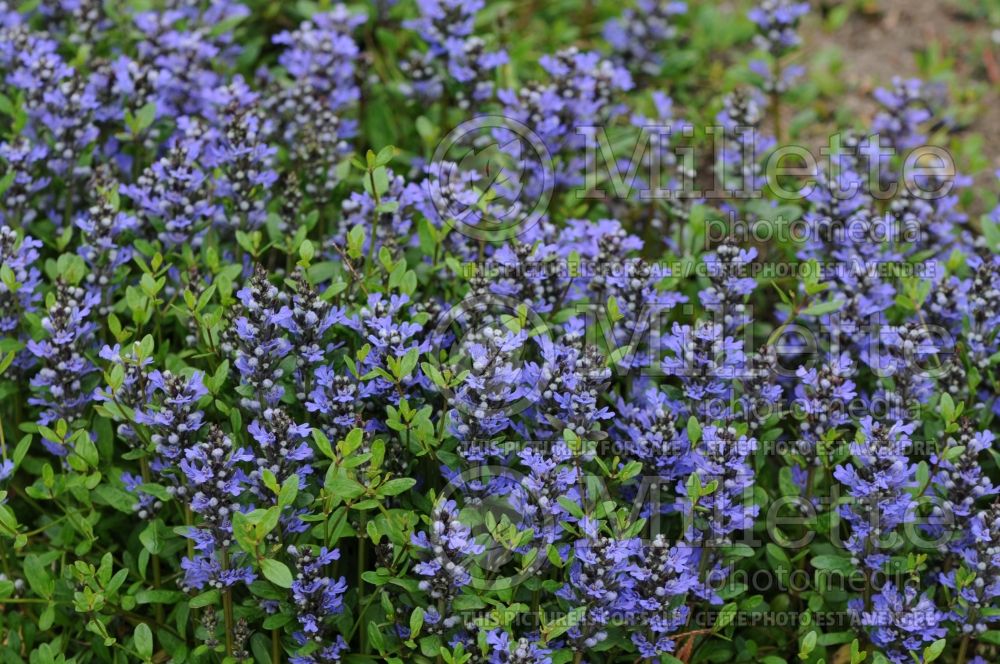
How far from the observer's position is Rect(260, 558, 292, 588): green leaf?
3355 mm

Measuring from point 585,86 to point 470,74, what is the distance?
21.2 inches

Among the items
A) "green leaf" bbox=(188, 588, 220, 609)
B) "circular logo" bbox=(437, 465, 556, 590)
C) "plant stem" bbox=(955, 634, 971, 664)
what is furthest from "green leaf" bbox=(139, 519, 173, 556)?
"plant stem" bbox=(955, 634, 971, 664)

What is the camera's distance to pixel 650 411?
13.3 feet

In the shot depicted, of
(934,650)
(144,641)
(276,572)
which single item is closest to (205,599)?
(144,641)

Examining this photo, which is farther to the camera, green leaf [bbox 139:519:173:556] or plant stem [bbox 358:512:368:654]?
green leaf [bbox 139:519:173:556]

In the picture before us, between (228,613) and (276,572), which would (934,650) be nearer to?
(276,572)

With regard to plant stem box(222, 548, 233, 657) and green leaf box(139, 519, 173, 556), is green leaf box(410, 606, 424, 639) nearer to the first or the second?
plant stem box(222, 548, 233, 657)

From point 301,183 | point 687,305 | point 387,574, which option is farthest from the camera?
point 301,183

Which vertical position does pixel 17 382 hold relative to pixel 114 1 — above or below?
below

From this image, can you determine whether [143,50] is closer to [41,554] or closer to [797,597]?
[41,554]

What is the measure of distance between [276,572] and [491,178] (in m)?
2.43

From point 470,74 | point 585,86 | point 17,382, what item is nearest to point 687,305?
point 585,86

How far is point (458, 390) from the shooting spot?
12.2ft

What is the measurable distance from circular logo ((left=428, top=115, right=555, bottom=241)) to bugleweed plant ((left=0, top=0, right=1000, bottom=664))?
16mm
